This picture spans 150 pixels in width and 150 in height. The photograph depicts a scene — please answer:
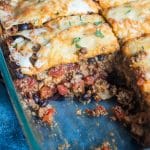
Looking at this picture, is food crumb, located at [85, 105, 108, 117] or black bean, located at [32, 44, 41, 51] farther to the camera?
black bean, located at [32, 44, 41, 51]

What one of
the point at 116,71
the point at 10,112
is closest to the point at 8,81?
the point at 10,112

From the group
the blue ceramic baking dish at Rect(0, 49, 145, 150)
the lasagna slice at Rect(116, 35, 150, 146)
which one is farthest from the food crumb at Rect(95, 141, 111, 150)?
the lasagna slice at Rect(116, 35, 150, 146)

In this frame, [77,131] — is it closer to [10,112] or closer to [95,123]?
[95,123]

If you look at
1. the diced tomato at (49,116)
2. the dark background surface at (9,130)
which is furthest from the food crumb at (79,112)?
the dark background surface at (9,130)

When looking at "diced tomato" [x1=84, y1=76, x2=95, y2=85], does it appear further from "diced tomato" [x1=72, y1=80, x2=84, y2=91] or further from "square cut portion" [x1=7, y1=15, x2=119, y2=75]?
"square cut portion" [x1=7, y1=15, x2=119, y2=75]

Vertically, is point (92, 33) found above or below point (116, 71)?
above

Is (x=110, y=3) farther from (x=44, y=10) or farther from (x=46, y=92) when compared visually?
(x=46, y=92)

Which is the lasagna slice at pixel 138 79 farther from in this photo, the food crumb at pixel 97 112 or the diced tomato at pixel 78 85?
the diced tomato at pixel 78 85
